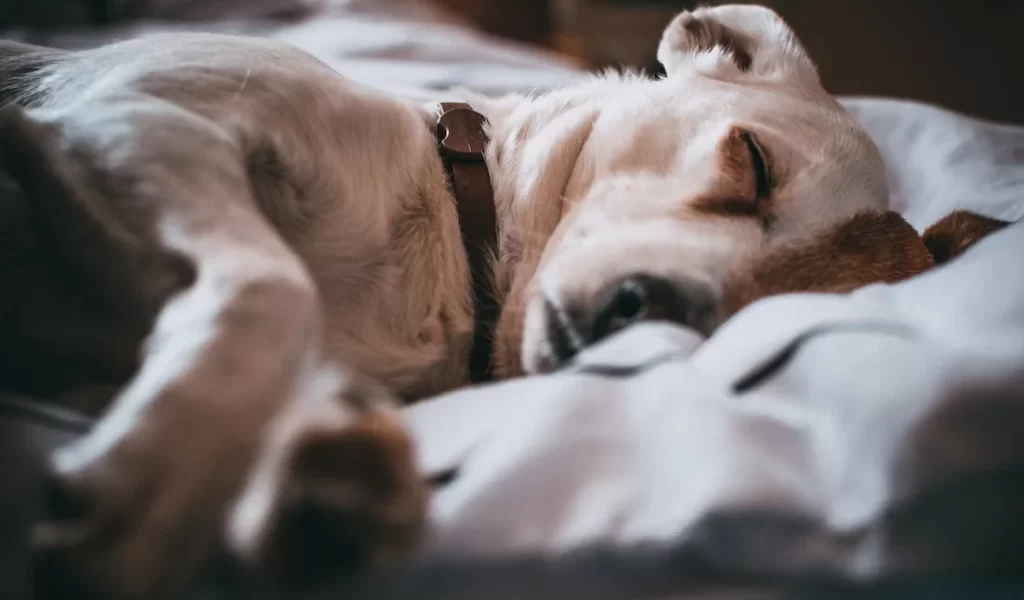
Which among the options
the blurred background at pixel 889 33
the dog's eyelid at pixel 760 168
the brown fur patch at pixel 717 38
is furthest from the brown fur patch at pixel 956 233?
the blurred background at pixel 889 33

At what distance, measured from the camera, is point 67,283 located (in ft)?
3.02

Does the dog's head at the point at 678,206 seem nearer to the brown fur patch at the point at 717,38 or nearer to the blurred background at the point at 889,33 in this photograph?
the brown fur patch at the point at 717,38

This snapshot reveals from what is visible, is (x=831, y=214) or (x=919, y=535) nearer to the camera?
(x=919, y=535)

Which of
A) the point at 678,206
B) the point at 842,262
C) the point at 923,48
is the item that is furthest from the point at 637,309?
the point at 923,48

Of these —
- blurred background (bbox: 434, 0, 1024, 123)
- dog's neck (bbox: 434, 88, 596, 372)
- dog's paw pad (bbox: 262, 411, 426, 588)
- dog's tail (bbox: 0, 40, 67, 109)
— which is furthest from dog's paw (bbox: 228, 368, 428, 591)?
blurred background (bbox: 434, 0, 1024, 123)

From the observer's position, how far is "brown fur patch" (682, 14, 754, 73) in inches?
64.7

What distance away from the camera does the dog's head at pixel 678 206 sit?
41.3 inches

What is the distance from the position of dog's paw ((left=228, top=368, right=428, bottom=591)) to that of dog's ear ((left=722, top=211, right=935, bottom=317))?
578 millimetres

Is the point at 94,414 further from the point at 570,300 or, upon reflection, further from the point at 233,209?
the point at 570,300

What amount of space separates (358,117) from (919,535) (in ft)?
2.92

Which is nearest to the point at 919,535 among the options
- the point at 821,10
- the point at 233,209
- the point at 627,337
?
the point at 627,337

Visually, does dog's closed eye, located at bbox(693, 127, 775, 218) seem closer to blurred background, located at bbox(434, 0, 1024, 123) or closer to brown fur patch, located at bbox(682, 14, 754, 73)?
brown fur patch, located at bbox(682, 14, 754, 73)

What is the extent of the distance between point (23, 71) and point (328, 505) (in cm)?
103

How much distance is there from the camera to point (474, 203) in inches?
52.0
